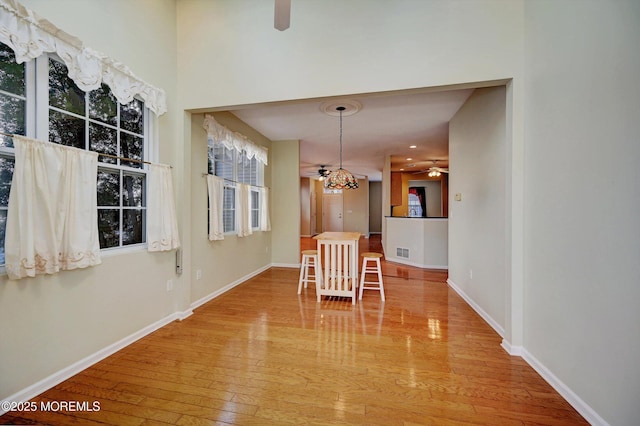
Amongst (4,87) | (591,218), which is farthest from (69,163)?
(591,218)

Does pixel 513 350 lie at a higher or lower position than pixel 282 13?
lower

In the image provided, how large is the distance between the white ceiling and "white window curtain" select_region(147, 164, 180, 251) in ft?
3.74

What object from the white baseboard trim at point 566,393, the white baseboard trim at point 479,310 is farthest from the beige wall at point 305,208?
the white baseboard trim at point 566,393

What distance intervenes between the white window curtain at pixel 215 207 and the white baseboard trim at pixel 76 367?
3.75 feet

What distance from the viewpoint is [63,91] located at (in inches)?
71.9

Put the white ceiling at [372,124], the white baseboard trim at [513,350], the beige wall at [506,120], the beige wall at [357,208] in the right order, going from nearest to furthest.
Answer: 1. the beige wall at [506,120]
2. the white baseboard trim at [513,350]
3. the white ceiling at [372,124]
4. the beige wall at [357,208]

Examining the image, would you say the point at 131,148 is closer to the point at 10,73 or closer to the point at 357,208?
the point at 10,73

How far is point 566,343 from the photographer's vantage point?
164 cm

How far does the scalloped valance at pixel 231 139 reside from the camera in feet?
10.7

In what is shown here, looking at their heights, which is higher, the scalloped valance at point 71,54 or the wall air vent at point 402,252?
the scalloped valance at point 71,54

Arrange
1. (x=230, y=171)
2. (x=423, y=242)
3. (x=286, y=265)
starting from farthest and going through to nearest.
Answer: (x=286, y=265) → (x=423, y=242) → (x=230, y=171)

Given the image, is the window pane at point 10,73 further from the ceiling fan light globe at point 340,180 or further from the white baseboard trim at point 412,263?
the white baseboard trim at point 412,263

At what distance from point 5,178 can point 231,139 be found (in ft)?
7.88

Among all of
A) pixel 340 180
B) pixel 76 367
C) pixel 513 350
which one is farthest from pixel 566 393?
pixel 76 367
